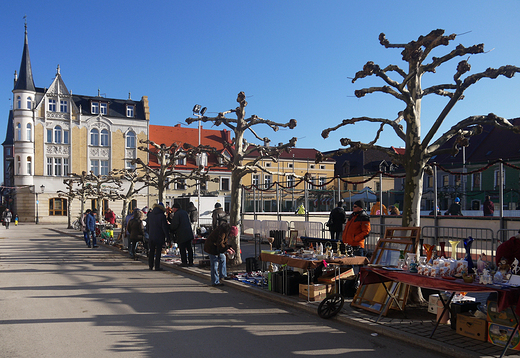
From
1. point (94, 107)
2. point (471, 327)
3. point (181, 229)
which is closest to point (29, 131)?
point (94, 107)

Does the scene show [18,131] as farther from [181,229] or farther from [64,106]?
[181,229]

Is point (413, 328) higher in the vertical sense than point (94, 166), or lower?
lower

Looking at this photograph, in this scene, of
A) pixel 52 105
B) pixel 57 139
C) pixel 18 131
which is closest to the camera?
pixel 18 131

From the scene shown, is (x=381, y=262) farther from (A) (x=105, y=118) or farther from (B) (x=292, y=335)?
(A) (x=105, y=118)

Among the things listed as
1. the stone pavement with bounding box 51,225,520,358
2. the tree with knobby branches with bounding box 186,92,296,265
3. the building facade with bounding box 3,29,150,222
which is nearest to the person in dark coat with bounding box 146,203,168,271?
the tree with knobby branches with bounding box 186,92,296,265

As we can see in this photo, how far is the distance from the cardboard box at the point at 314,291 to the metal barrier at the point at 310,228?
9.62m

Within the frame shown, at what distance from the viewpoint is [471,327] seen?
6375mm

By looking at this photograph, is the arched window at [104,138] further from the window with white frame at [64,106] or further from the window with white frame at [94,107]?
the window with white frame at [64,106]

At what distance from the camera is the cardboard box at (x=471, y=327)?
620cm

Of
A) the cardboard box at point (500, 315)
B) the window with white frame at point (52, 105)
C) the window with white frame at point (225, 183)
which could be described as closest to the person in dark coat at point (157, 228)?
the cardboard box at point (500, 315)

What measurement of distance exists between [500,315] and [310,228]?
13.5 meters

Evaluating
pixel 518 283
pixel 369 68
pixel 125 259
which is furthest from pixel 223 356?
pixel 125 259

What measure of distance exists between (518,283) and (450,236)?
29.2ft

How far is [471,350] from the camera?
5.80m
